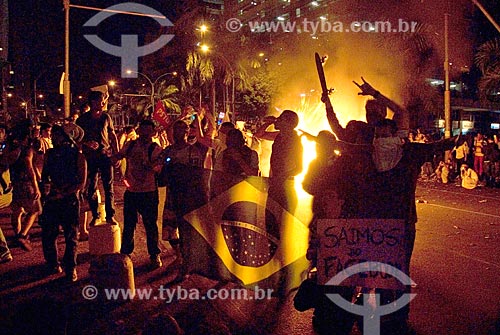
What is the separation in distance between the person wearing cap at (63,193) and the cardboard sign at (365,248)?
330 cm

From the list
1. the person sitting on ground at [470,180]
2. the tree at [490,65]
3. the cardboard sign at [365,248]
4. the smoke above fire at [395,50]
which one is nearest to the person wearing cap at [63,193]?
the cardboard sign at [365,248]

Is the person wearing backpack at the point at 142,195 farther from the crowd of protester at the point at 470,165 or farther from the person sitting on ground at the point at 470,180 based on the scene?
the person sitting on ground at the point at 470,180

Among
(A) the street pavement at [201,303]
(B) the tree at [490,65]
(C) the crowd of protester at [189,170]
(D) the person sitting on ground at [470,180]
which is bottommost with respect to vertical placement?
(A) the street pavement at [201,303]

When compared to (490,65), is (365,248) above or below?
below

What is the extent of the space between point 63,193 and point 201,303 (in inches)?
83.4

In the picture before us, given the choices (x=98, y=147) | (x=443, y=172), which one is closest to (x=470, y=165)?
(x=443, y=172)

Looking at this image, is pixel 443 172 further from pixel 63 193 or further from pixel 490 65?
pixel 63 193

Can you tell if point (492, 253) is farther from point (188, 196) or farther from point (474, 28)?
point (474, 28)

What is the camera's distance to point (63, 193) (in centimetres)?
573

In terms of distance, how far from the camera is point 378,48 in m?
23.7

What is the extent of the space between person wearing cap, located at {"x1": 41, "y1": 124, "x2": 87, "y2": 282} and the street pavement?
37 centimetres

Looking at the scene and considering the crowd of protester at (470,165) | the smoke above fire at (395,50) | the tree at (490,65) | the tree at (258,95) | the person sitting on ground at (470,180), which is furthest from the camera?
the tree at (258,95)

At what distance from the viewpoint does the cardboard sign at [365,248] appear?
3.70m

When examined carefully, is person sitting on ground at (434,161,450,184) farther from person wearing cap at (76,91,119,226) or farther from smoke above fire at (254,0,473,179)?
person wearing cap at (76,91,119,226)
